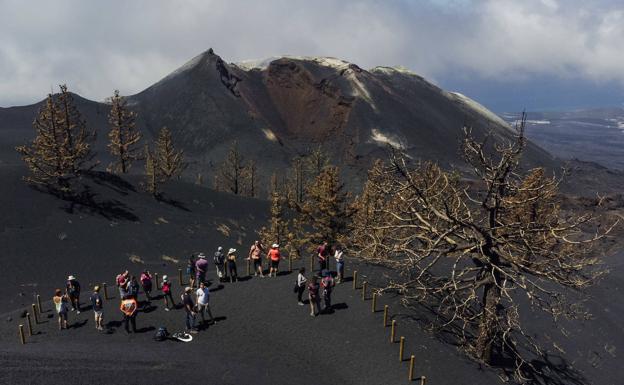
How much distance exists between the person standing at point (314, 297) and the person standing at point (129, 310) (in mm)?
7522

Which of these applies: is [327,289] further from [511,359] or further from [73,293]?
[73,293]

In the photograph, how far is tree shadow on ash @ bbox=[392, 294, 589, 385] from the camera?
19438 mm

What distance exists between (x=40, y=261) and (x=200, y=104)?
355 ft

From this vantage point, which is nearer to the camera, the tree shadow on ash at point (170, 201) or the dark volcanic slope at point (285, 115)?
the tree shadow on ash at point (170, 201)

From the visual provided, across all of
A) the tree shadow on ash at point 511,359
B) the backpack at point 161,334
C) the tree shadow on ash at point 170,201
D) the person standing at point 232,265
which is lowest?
the tree shadow on ash at point 511,359

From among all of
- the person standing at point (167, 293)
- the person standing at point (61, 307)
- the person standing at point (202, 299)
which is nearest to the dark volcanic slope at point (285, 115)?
the person standing at point (167, 293)

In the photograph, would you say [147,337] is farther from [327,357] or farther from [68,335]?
[327,357]

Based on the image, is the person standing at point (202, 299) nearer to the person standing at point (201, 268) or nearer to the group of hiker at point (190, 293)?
the group of hiker at point (190, 293)

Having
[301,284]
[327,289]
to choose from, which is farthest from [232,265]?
[327,289]

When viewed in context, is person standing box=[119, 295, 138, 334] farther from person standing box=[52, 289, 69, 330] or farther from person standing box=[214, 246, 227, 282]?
person standing box=[214, 246, 227, 282]

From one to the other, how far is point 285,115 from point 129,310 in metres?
133

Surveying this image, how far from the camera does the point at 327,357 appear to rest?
18.3 metres

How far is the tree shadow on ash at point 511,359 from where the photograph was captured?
1944 cm

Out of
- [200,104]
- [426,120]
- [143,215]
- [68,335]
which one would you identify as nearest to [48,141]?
[143,215]
